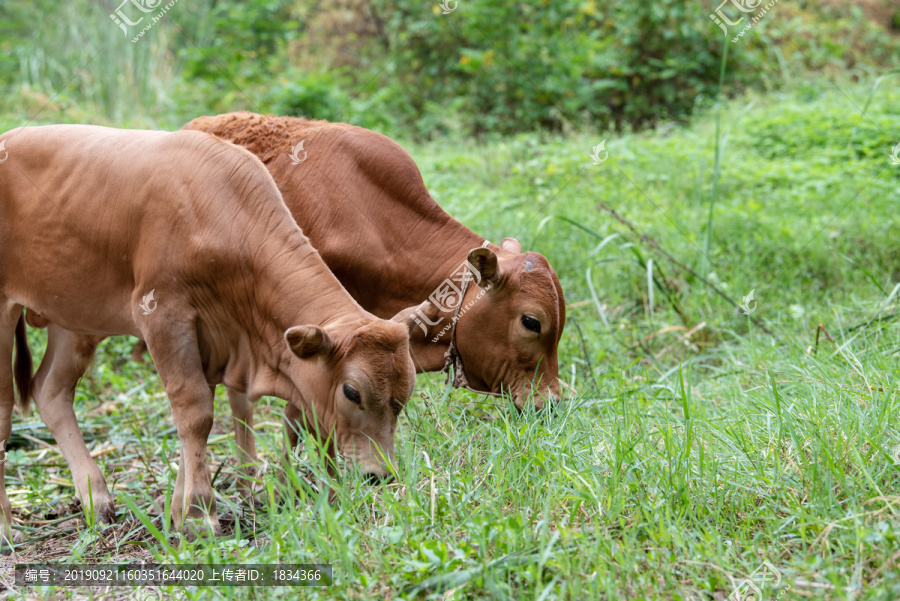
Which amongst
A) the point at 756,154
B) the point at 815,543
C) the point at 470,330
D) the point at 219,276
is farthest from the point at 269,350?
the point at 756,154

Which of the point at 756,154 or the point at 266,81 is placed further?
the point at 266,81

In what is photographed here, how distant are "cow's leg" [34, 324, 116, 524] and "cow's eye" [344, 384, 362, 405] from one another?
68.5 inches

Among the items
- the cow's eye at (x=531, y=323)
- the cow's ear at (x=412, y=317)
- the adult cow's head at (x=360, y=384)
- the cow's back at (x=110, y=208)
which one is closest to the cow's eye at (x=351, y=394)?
the adult cow's head at (x=360, y=384)

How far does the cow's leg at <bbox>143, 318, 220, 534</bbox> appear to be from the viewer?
3611mm

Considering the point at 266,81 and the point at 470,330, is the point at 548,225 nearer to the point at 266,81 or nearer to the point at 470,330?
the point at 470,330

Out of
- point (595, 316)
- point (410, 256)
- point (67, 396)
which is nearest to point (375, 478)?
point (410, 256)

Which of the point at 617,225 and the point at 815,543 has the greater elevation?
the point at 815,543

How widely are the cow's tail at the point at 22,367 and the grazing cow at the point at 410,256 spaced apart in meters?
1.60

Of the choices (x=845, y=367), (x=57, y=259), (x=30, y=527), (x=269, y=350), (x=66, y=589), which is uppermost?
(x=57, y=259)

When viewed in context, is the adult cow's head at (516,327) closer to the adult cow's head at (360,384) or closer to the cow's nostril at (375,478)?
the adult cow's head at (360,384)

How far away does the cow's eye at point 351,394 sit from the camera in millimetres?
3338

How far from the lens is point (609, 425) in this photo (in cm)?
395

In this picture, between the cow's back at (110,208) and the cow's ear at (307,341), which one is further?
the cow's back at (110,208)

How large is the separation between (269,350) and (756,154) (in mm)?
7260
